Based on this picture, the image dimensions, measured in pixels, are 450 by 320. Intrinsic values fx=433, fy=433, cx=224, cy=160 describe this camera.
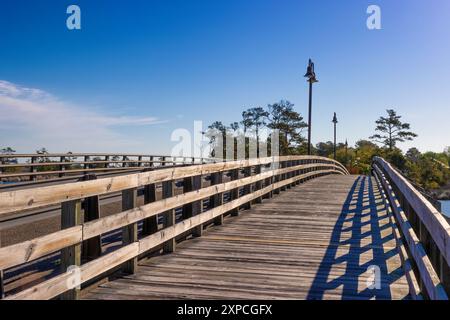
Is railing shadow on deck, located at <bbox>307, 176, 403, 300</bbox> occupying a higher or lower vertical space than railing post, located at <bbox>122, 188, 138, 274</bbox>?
lower

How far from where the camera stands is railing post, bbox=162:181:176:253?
6094mm

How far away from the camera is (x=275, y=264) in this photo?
5.73 meters

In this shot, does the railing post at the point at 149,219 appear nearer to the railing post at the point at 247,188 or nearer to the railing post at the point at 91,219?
the railing post at the point at 91,219

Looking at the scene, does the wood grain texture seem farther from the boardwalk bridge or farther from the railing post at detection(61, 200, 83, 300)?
the railing post at detection(61, 200, 83, 300)

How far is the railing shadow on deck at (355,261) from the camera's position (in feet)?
15.2

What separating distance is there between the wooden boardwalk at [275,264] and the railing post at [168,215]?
0.12m

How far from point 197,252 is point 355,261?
7.27 feet

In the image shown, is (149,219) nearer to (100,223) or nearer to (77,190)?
(100,223)

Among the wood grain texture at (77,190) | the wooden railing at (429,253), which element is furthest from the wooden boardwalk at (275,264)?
the wood grain texture at (77,190)

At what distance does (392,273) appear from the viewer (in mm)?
5312

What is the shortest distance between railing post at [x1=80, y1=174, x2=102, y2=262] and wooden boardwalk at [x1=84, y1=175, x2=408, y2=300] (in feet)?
1.23

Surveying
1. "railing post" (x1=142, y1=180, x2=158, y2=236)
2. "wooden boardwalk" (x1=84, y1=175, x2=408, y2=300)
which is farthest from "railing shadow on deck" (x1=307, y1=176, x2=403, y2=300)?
"railing post" (x1=142, y1=180, x2=158, y2=236)
